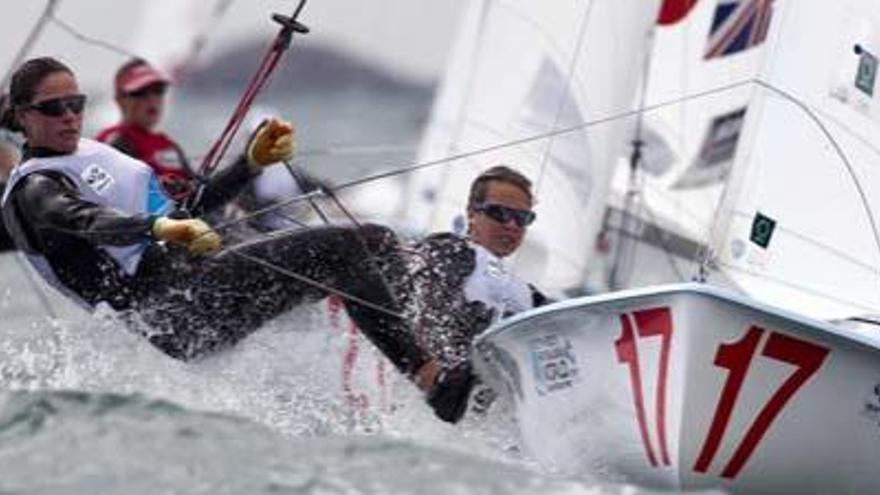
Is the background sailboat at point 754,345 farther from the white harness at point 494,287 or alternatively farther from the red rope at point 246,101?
the red rope at point 246,101

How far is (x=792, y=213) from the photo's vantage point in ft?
16.7

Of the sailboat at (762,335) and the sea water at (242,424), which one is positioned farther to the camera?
the sailboat at (762,335)

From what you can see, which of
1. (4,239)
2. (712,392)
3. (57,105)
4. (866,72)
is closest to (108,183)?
(57,105)

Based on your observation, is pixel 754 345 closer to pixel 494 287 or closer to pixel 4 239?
pixel 494 287

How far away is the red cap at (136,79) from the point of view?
6.91 m

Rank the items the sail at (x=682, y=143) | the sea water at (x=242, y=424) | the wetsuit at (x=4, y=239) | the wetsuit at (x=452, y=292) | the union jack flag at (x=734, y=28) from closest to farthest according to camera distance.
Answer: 1. the sea water at (x=242, y=424)
2. the wetsuit at (x=452, y=292)
3. the wetsuit at (x=4, y=239)
4. the union jack flag at (x=734, y=28)
5. the sail at (x=682, y=143)

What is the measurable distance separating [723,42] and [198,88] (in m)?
3.84

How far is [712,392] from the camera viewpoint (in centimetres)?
397

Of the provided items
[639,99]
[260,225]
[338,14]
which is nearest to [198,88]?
[338,14]

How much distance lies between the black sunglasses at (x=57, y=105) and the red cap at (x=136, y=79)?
2250 millimetres

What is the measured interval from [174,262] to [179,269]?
0.07ft

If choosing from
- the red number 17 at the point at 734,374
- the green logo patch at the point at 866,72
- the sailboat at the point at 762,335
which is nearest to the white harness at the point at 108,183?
the sailboat at the point at 762,335

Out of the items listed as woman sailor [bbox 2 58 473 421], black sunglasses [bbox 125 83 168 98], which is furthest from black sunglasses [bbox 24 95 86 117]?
black sunglasses [bbox 125 83 168 98]

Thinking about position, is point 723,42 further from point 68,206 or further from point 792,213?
point 68,206
